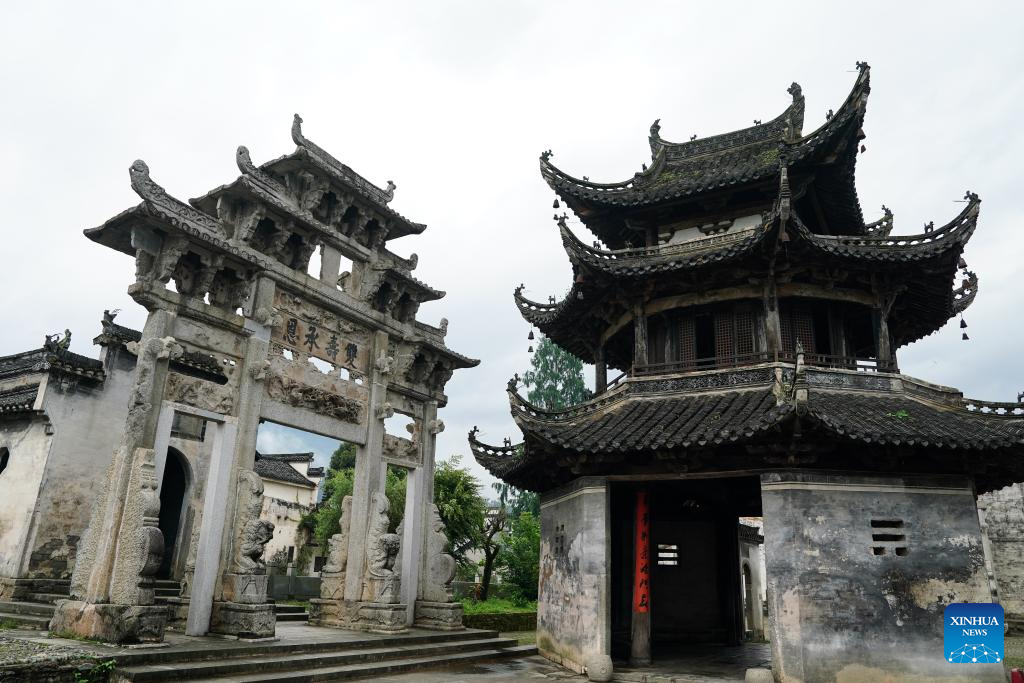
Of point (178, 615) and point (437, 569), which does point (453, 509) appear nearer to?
point (437, 569)

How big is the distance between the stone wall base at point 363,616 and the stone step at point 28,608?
5014 mm

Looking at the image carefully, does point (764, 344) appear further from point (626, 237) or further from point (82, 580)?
point (82, 580)

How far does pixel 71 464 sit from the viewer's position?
57.7 feet

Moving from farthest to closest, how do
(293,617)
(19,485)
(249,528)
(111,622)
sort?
(19,485) < (293,617) < (249,528) < (111,622)

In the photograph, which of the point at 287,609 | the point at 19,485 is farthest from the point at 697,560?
the point at 19,485

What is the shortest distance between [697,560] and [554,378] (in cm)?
3078

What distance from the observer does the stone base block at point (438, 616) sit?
52.4ft

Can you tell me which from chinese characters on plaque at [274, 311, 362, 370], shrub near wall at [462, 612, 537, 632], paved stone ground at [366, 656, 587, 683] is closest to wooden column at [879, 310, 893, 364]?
paved stone ground at [366, 656, 587, 683]

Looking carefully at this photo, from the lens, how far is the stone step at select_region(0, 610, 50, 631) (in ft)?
39.2

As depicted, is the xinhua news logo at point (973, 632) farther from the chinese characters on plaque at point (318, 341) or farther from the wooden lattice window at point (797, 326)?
the chinese characters on plaque at point (318, 341)

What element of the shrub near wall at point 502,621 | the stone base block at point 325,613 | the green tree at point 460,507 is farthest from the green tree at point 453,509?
the stone base block at point 325,613

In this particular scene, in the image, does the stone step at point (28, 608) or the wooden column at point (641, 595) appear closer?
the stone step at point (28, 608)

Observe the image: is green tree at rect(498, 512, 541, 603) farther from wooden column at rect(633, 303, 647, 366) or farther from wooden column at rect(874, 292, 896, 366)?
wooden column at rect(874, 292, 896, 366)

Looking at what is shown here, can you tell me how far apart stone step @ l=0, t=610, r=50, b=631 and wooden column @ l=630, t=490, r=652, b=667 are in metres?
10.4
